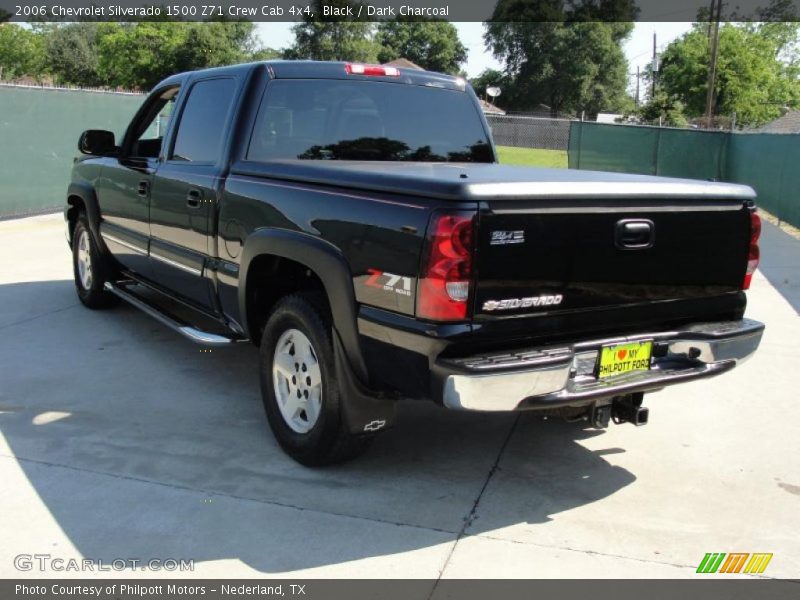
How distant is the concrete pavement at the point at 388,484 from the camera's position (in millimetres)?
3361

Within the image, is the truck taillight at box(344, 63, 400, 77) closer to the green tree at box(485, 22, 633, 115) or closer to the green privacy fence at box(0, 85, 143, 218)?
the green privacy fence at box(0, 85, 143, 218)

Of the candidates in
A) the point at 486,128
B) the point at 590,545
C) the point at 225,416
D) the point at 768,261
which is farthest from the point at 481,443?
the point at 768,261

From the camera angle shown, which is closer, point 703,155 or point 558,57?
point 703,155

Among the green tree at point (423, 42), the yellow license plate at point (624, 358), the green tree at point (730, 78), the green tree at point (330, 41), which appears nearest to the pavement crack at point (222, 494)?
the yellow license plate at point (624, 358)

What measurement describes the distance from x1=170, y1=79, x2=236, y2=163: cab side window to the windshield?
0.32 metres

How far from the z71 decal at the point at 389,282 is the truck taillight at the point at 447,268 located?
0.08 meters

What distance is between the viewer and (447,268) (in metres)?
3.13

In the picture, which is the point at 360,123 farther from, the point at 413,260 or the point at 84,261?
the point at 84,261

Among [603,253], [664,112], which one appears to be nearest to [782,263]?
[603,253]

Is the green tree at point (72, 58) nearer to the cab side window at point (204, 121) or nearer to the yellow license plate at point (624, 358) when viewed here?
the cab side window at point (204, 121)

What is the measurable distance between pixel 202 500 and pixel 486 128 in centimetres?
309

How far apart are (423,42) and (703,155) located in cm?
7549

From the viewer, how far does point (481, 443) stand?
4.56 m
